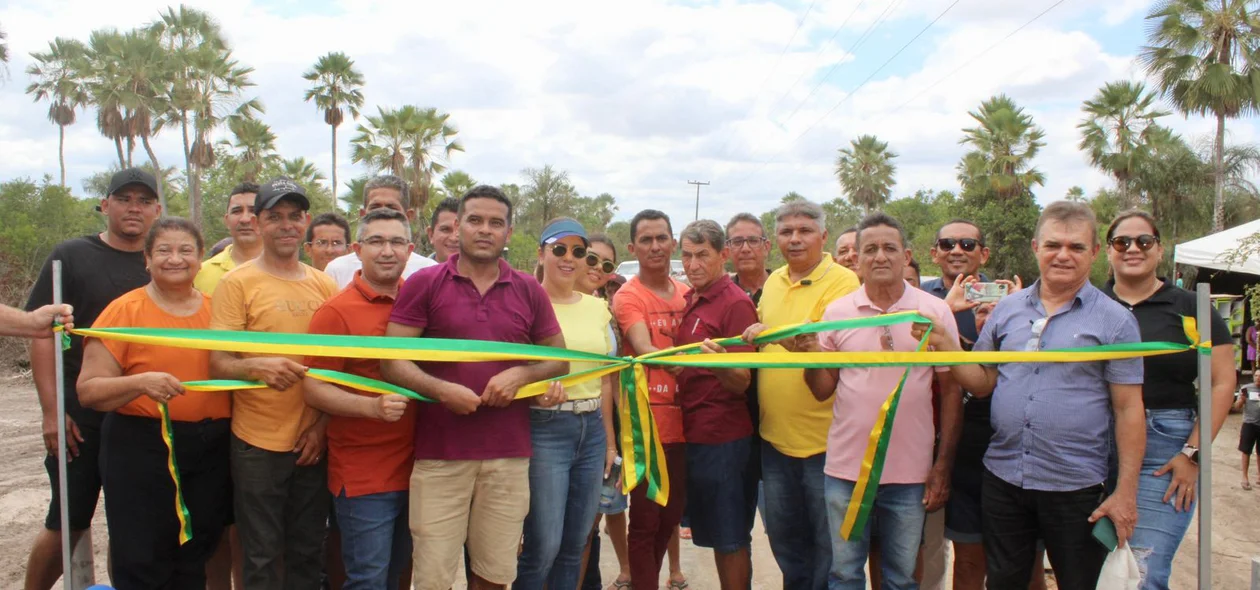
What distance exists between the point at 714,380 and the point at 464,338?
4.48ft

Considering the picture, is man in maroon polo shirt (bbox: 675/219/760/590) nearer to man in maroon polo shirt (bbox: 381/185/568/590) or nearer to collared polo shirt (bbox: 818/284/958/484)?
collared polo shirt (bbox: 818/284/958/484)

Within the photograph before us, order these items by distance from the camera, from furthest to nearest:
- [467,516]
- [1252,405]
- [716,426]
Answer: [1252,405] → [716,426] → [467,516]

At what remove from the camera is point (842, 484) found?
11.2ft

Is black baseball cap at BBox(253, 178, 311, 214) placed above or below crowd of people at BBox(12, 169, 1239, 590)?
above

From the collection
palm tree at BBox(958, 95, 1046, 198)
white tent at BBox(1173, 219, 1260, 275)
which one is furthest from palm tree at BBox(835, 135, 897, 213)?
white tent at BBox(1173, 219, 1260, 275)

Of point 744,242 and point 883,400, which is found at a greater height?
point 744,242

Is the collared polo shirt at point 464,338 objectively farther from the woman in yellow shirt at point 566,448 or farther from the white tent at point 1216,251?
the white tent at point 1216,251

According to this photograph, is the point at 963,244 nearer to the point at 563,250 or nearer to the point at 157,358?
the point at 563,250

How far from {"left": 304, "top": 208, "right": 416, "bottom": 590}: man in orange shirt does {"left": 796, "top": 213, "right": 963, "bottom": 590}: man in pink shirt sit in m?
1.90

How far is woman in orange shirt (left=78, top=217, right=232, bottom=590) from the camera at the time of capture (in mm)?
3268

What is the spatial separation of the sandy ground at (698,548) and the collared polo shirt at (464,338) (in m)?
2.34

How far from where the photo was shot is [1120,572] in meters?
2.97

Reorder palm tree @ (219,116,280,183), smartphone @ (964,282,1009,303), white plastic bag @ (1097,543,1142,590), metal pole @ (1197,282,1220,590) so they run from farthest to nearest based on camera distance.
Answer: palm tree @ (219,116,280,183) → smartphone @ (964,282,1009,303) → metal pole @ (1197,282,1220,590) → white plastic bag @ (1097,543,1142,590)

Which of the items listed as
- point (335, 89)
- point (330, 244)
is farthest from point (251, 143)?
point (330, 244)
